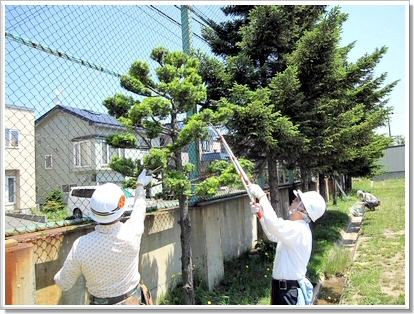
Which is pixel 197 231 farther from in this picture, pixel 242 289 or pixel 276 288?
pixel 276 288

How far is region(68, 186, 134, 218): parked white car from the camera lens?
3451mm

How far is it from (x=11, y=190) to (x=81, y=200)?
3.09ft

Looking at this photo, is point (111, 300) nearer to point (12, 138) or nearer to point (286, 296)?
point (286, 296)

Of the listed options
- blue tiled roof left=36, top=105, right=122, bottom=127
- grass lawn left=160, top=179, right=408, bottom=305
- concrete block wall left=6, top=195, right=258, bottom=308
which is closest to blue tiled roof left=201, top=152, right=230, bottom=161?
concrete block wall left=6, top=195, right=258, bottom=308

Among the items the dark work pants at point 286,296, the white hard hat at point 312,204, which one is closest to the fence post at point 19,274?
the dark work pants at point 286,296

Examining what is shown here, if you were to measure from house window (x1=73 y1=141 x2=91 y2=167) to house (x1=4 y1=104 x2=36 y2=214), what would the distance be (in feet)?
1.50

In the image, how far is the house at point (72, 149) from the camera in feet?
10.9

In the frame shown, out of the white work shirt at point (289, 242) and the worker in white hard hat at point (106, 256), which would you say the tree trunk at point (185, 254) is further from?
the worker in white hard hat at point (106, 256)

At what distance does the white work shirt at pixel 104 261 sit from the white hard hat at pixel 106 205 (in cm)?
8

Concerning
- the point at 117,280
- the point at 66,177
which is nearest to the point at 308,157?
the point at 66,177

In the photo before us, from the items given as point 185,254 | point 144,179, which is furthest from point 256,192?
point 185,254

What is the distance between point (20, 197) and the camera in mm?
3191

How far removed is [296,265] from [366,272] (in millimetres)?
4067

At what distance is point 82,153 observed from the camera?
11.9ft
